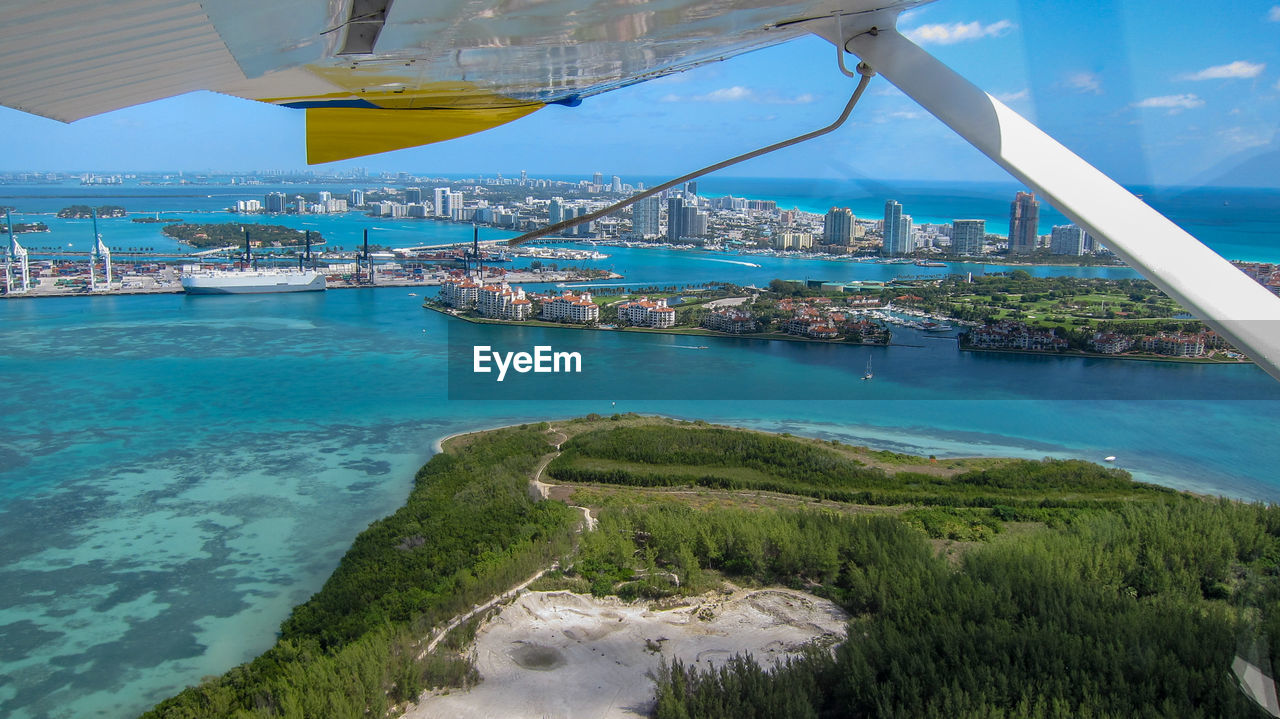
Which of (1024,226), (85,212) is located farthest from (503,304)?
(85,212)

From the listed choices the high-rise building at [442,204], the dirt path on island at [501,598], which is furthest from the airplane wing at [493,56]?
the high-rise building at [442,204]

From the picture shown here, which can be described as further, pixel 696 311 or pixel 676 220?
pixel 676 220

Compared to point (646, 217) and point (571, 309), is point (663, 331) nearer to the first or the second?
point (571, 309)

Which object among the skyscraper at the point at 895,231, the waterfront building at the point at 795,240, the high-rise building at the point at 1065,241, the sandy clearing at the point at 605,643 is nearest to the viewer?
the sandy clearing at the point at 605,643

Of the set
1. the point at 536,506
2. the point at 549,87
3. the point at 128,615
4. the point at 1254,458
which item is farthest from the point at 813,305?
the point at 549,87

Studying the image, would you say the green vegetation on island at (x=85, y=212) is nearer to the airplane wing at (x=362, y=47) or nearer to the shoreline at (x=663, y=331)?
the shoreline at (x=663, y=331)

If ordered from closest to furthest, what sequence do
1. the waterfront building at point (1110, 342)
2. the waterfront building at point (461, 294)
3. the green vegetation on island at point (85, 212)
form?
1. the waterfront building at point (1110, 342)
2. the waterfront building at point (461, 294)
3. the green vegetation on island at point (85, 212)
